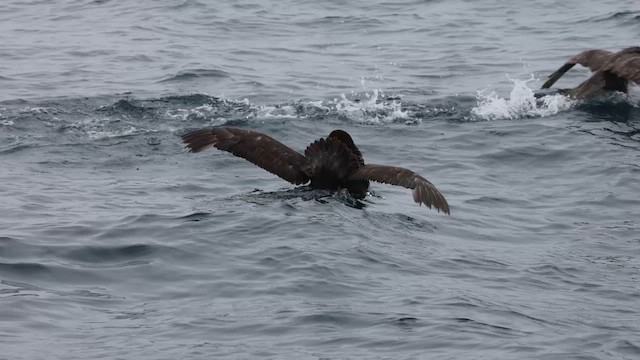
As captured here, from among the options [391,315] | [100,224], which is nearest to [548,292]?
[391,315]

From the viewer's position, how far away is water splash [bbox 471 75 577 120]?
612 inches

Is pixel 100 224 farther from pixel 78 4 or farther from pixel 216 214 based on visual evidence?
pixel 78 4

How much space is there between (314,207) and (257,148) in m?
1.10

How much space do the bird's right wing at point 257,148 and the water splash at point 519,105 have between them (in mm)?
4216

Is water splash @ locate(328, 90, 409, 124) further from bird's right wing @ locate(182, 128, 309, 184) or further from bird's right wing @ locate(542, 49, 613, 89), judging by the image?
bird's right wing @ locate(182, 128, 309, 184)

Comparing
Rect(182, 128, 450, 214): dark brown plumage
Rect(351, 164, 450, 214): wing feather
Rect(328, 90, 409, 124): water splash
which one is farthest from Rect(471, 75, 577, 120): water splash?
Rect(351, 164, 450, 214): wing feather

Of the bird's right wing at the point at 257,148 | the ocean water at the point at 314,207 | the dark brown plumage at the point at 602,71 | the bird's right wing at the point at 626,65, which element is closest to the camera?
the ocean water at the point at 314,207

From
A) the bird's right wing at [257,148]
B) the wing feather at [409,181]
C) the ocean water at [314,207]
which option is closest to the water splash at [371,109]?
the ocean water at [314,207]

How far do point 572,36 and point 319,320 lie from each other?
14.0 m

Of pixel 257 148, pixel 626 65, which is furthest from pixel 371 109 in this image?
pixel 257 148

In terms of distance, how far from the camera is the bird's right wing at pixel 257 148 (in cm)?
1191

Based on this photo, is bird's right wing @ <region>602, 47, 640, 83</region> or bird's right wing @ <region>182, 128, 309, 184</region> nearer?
bird's right wing @ <region>182, 128, 309, 184</region>

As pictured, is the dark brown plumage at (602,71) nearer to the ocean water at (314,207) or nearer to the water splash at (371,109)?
the ocean water at (314,207)

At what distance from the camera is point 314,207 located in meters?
11.3
